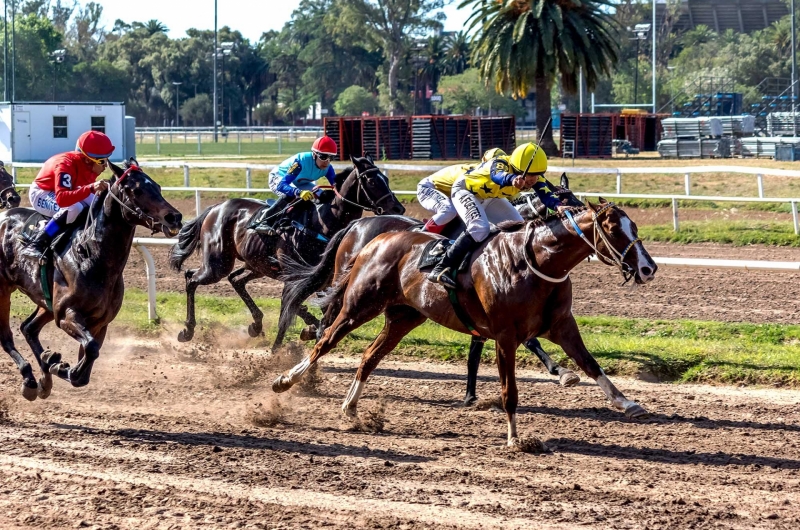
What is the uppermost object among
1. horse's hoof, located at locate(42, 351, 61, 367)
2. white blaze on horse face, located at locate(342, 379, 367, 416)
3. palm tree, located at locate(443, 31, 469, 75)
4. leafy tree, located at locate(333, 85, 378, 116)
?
palm tree, located at locate(443, 31, 469, 75)

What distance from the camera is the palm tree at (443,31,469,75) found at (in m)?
79.4

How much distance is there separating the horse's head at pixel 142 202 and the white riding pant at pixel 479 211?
6.72 ft

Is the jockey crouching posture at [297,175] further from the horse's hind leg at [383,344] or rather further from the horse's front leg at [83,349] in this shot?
the horse's front leg at [83,349]

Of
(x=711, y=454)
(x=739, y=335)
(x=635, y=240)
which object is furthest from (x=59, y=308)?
(x=739, y=335)

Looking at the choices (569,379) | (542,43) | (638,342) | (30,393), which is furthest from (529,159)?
(542,43)

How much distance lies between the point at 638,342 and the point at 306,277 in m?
3.28

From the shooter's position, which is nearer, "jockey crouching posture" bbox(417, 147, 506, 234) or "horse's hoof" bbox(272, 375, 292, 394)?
"horse's hoof" bbox(272, 375, 292, 394)

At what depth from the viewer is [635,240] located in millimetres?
6707

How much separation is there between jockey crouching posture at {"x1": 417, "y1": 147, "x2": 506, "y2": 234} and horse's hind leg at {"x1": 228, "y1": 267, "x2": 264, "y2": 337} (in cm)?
297

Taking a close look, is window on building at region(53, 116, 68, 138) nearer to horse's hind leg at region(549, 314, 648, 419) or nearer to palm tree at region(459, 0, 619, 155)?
palm tree at region(459, 0, 619, 155)

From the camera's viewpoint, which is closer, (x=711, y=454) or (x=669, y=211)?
(x=711, y=454)

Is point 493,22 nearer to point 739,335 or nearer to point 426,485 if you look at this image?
point 739,335

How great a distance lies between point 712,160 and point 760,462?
90.5 ft

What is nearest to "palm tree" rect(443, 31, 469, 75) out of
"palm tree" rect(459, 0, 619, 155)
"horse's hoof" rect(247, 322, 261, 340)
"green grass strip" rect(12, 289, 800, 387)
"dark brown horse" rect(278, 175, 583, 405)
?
"palm tree" rect(459, 0, 619, 155)
